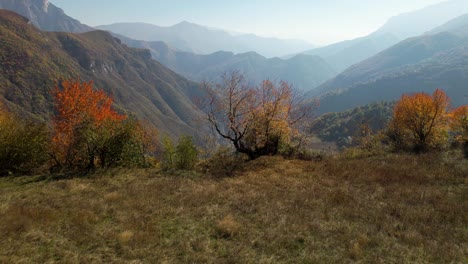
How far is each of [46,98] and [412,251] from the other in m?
201

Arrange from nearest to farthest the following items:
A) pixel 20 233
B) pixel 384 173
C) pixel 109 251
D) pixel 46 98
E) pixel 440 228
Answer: pixel 109 251 < pixel 20 233 < pixel 440 228 < pixel 384 173 < pixel 46 98

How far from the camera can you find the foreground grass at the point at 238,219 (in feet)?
31.8

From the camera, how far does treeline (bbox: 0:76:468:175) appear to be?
2497cm

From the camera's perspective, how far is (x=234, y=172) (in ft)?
79.7

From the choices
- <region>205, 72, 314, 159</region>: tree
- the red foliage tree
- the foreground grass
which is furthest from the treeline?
the foreground grass

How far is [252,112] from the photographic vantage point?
29125mm

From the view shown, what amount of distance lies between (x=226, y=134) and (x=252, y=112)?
3670 millimetres

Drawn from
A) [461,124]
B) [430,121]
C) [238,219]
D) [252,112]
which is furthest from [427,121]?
[238,219]

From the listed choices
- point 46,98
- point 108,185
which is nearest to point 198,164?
point 108,185

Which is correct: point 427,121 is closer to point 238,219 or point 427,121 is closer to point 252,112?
point 252,112

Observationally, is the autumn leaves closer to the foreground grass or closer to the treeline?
the treeline

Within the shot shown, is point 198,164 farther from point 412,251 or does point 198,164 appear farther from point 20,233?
point 412,251

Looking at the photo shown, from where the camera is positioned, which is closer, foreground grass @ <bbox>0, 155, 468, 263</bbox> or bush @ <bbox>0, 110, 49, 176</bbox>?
foreground grass @ <bbox>0, 155, 468, 263</bbox>

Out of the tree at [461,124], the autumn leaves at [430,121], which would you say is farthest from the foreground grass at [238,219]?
the autumn leaves at [430,121]
